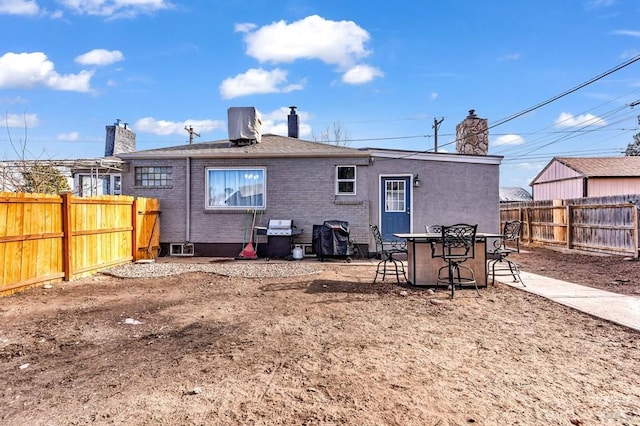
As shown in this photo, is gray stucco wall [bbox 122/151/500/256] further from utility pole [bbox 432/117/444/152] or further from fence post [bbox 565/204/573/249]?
utility pole [bbox 432/117/444/152]

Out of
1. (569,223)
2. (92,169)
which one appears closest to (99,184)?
(92,169)

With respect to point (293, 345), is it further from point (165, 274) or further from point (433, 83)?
point (433, 83)

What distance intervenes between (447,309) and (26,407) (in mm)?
4429

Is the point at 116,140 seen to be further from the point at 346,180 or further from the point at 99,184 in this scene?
the point at 346,180

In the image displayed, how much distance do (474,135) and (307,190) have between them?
7.07 m

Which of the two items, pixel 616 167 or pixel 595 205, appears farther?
pixel 616 167

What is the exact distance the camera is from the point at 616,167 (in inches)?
797

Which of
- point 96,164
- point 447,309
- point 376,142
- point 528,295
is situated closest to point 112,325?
point 447,309

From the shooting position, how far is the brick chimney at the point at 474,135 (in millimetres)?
13375

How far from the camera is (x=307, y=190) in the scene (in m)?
10.6

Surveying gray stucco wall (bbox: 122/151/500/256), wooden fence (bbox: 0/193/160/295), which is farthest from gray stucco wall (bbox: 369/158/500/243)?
wooden fence (bbox: 0/193/160/295)

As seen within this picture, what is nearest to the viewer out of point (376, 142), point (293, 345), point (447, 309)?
point (293, 345)

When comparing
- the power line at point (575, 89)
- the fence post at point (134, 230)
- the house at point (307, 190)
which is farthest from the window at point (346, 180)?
the fence post at point (134, 230)


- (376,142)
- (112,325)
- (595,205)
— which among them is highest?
(376,142)
